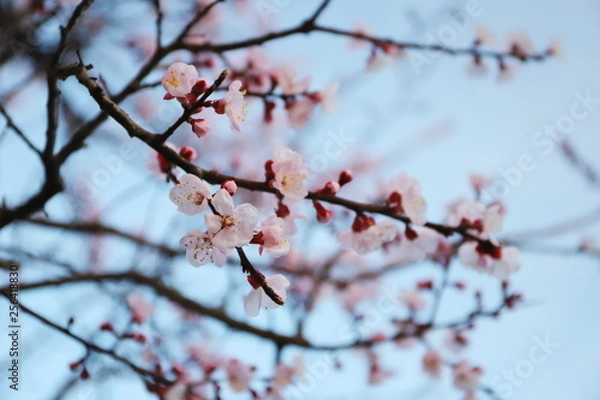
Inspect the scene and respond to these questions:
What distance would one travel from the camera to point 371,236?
5.74 feet

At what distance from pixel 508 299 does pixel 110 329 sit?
1.85 meters

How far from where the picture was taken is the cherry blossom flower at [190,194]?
1312 mm

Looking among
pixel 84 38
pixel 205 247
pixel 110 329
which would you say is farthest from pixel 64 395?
pixel 84 38

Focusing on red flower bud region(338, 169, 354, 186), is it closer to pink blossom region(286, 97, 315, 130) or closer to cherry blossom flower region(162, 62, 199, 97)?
cherry blossom flower region(162, 62, 199, 97)

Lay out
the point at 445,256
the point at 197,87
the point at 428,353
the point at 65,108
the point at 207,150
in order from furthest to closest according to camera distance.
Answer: the point at 207,150
the point at 65,108
the point at 428,353
the point at 445,256
the point at 197,87

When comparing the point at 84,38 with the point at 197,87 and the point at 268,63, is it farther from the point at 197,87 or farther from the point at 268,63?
the point at 197,87

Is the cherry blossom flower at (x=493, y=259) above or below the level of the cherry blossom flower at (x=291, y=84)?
below

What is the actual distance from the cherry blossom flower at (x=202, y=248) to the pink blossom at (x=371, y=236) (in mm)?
561

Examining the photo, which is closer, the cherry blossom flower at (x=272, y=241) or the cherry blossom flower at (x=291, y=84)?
the cherry blossom flower at (x=272, y=241)

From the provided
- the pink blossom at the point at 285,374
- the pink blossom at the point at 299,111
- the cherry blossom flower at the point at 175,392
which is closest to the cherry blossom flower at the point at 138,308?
the cherry blossom flower at the point at 175,392

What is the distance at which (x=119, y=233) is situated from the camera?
351 centimetres

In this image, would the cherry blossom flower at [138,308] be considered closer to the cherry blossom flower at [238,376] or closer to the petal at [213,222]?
the cherry blossom flower at [238,376]

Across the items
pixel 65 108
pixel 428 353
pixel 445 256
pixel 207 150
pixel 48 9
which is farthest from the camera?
pixel 207 150

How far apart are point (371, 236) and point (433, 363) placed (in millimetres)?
1949
